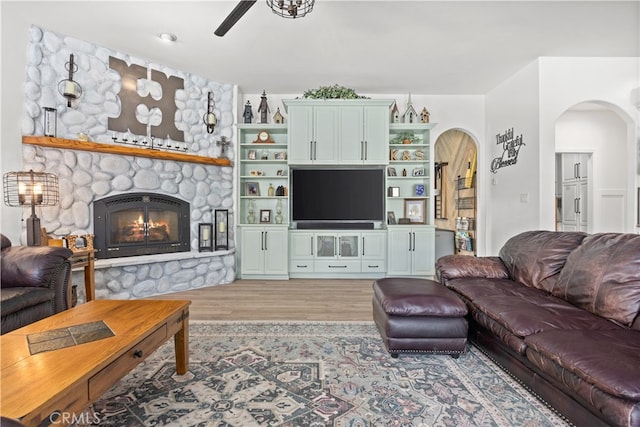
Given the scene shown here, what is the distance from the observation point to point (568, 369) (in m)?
1.35

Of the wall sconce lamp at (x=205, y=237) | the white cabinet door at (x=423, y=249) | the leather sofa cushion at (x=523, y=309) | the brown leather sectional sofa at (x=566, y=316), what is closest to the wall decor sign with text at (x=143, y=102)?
the wall sconce lamp at (x=205, y=237)

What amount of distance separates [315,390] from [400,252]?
3.08 metres

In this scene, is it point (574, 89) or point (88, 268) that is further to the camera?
point (574, 89)

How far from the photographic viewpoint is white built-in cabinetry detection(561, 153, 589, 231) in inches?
219

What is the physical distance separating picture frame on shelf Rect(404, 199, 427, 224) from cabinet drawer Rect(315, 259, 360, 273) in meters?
1.20

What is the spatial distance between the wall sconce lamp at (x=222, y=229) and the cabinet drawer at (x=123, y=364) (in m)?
2.79

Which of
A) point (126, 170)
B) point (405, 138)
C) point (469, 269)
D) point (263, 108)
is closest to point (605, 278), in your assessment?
point (469, 269)

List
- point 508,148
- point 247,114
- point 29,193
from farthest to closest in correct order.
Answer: point 247,114 → point 508,148 → point 29,193

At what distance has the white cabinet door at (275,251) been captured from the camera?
4523 mm

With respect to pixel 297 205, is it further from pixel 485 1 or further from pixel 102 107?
pixel 485 1

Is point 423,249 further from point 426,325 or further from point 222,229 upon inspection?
point 222,229

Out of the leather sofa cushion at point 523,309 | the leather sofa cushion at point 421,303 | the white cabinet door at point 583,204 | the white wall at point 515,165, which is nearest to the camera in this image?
the leather sofa cushion at point 523,309

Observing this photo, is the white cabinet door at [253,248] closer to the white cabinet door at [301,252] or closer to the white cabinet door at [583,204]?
the white cabinet door at [301,252]

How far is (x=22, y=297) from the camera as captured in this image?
2.03 m
